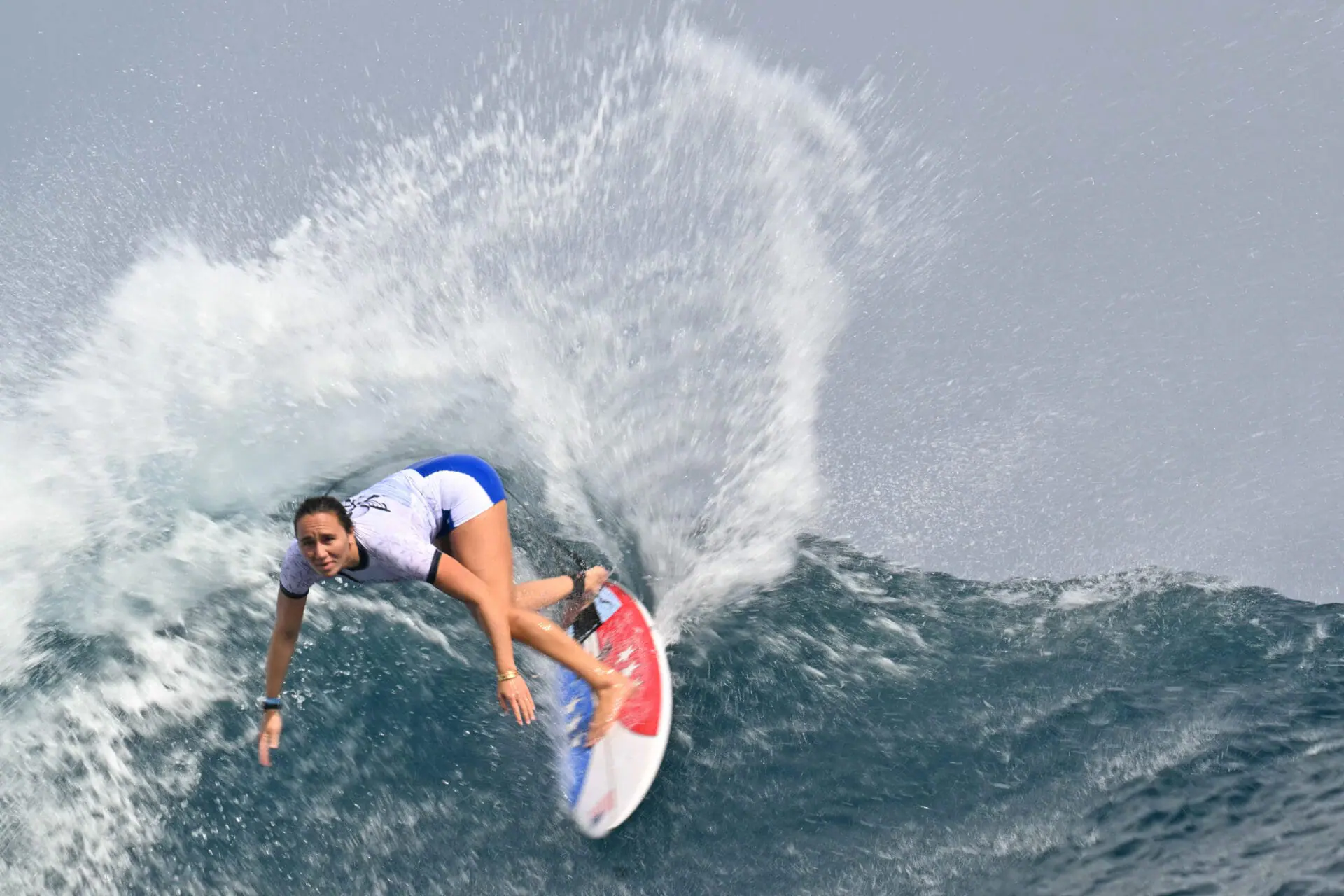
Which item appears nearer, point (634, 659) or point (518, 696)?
point (518, 696)

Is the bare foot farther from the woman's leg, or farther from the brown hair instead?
the brown hair

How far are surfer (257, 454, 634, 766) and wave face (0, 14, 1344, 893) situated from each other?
1.89ft

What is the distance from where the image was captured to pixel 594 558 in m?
5.21

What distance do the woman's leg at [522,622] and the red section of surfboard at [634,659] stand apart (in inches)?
3.9

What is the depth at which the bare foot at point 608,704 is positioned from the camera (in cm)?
406

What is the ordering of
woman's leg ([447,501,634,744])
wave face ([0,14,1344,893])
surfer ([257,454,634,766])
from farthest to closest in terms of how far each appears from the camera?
1. wave face ([0,14,1344,893])
2. woman's leg ([447,501,634,744])
3. surfer ([257,454,634,766])

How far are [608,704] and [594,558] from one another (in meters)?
1.22

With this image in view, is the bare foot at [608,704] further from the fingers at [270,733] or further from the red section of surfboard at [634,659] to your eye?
the fingers at [270,733]

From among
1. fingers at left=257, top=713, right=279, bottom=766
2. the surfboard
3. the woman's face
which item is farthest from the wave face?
the woman's face

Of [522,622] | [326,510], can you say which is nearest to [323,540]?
[326,510]

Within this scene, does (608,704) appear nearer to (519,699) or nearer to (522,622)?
(522,622)

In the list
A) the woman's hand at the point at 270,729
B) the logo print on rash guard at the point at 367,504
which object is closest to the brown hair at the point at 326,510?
the logo print on rash guard at the point at 367,504

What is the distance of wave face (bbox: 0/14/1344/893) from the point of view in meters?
3.96

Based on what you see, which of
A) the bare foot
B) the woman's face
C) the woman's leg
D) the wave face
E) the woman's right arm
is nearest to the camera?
the woman's face
